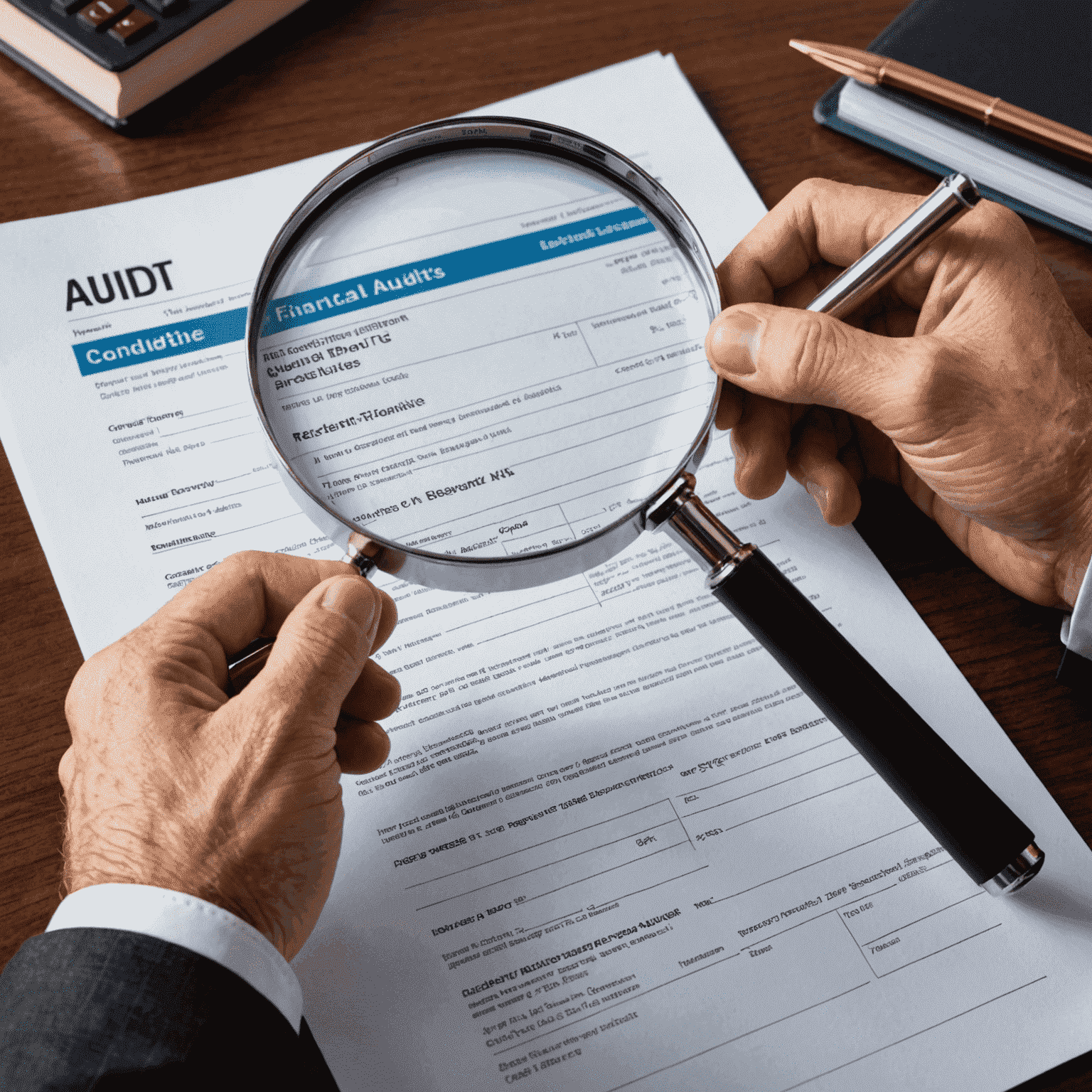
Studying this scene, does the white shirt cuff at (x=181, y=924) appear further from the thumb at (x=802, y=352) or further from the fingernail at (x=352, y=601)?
the thumb at (x=802, y=352)

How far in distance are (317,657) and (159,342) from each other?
444 millimetres

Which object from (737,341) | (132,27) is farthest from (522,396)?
(132,27)

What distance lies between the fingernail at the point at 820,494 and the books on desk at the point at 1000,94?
1.23 feet

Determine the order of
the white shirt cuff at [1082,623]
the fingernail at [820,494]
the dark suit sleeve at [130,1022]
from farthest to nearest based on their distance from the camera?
the fingernail at [820,494], the white shirt cuff at [1082,623], the dark suit sleeve at [130,1022]

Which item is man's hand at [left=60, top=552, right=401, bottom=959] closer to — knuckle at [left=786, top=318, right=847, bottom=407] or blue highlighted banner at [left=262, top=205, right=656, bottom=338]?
blue highlighted banner at [left=262, top=205, right=656, bottom=338]

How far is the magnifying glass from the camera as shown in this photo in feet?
2.13

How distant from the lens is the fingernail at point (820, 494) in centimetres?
87

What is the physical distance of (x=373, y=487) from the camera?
0.65 metres

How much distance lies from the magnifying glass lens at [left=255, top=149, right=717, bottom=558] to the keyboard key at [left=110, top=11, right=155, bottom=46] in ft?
1.34

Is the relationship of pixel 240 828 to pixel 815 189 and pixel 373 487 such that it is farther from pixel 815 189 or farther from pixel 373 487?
pixel 815 189

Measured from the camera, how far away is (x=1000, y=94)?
3.12ft

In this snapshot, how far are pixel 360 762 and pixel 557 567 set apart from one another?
0.22 metres

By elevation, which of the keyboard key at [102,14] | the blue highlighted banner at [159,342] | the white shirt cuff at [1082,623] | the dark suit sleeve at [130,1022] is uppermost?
the keyboard key at [102,14]

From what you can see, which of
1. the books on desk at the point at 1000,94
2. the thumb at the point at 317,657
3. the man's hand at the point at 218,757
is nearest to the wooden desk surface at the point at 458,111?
the books on desk at the point at 1000,94
